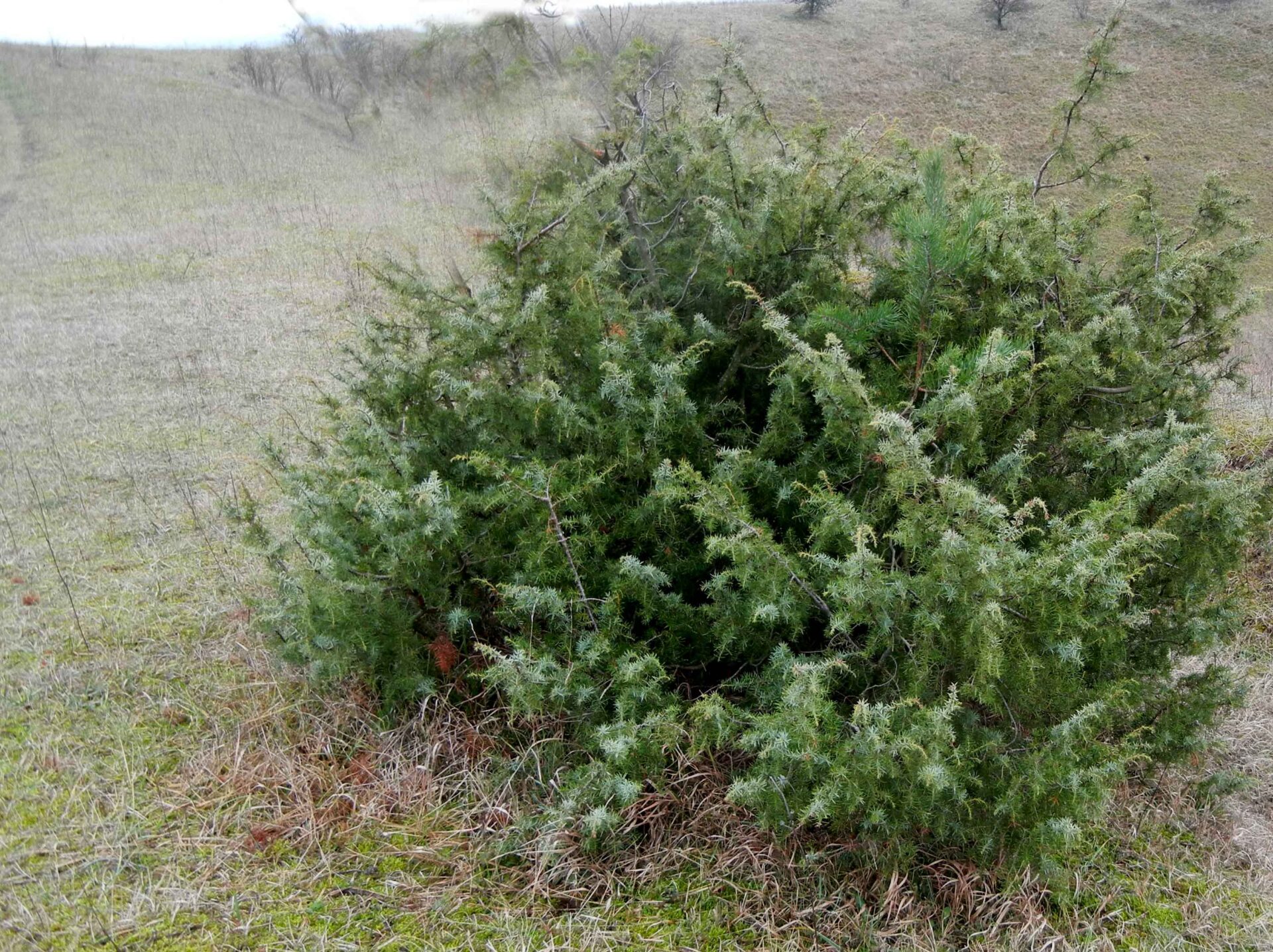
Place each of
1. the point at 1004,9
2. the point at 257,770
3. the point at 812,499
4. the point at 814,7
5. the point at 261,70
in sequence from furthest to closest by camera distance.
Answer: the point at 814,7 → the point at 1004,9 → the point at 261,70 → the point at 257,770 → the point at 812,499

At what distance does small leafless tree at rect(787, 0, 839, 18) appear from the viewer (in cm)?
3133

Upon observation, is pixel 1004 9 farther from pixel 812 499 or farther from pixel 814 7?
pixel 812 499

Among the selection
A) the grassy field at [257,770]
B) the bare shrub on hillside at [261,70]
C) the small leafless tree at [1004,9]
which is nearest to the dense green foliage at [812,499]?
the grassy field at [257,770]

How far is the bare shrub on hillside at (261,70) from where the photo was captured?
76.7 ft

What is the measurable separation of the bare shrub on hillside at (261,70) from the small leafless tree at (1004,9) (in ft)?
77.6

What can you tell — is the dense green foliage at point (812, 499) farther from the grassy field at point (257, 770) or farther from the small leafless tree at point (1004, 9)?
the small leafless tree at point (1004, 9)

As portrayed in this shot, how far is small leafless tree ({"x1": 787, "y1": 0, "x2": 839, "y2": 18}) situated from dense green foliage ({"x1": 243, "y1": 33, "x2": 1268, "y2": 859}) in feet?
105

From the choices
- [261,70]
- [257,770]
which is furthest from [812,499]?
[261,70]

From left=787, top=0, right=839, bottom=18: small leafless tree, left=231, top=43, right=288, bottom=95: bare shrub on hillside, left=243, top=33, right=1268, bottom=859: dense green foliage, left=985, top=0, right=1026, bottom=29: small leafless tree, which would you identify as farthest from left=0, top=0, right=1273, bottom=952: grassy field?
left=787, top=0, right=839, bottom=18: small leafless tree

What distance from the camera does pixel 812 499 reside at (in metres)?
2.64

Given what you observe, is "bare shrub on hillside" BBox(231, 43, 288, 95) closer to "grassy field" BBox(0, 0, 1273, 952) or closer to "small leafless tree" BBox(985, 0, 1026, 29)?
"grassy field" BBox(0, 0, 1273, 952)

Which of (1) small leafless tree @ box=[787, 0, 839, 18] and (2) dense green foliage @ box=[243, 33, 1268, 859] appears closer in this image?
(2) dense green foliage @ box=[243, 33, 1268, 859]

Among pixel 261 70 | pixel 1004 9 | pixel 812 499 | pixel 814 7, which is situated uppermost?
pixel 814 7

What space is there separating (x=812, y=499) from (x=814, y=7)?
111ft
